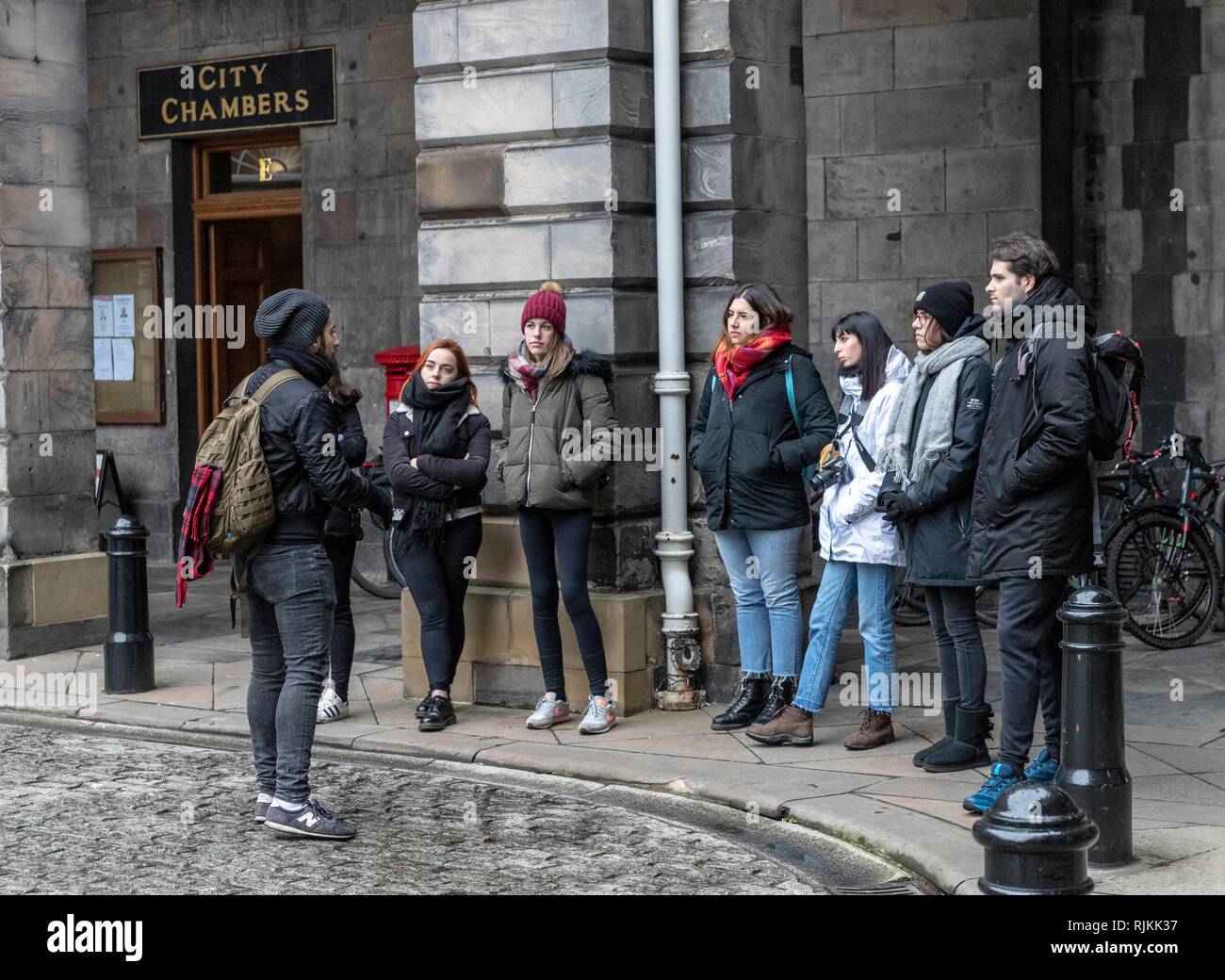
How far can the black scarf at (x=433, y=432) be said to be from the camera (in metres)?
8.33

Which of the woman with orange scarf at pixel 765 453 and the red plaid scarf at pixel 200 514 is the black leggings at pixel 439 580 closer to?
the woman with orange scarf at pixel 765 453

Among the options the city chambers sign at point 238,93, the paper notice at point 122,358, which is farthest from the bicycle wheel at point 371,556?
the city chambers sign at point 238,93

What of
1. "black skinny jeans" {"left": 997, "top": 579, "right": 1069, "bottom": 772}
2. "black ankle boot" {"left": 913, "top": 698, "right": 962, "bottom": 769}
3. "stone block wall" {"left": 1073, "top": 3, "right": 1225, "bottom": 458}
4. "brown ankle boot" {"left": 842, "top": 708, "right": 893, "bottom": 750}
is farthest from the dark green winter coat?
"stone block wall" {"left": 1073, "top": 3, "right": 1225, "bottom": 458}

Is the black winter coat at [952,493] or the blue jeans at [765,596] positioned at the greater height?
the black winter coat at [952,493]

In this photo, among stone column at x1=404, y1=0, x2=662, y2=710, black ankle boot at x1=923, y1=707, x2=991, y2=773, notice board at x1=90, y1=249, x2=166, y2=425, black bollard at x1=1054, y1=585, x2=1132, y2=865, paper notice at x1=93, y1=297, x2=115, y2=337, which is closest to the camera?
black bollard at x1=1054, y1=585, x2=1132, y2=865

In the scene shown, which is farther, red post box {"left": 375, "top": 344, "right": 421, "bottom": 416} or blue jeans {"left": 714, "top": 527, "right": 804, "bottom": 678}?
red post box {"left": 375, "top": 344, "right": 421, "bottom": 416}

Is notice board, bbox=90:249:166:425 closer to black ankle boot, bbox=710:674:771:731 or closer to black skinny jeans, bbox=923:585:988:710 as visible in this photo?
black ankle boot, bbox=710:674:771:731

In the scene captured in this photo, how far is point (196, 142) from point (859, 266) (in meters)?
5.84

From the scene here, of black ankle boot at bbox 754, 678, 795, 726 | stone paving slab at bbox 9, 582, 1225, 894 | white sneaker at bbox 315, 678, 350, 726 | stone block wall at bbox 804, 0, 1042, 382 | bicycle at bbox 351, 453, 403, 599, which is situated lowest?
stone paving slab at bbox 9, 582, 1225, 894

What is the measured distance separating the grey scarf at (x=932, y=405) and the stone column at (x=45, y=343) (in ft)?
18.6

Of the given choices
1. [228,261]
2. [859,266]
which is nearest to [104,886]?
[859,266]

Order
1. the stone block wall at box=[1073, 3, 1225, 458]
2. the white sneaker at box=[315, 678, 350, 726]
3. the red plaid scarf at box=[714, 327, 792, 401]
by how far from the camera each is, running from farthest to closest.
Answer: the stone block wall at box=[1073, 3, 1225, 458], the white sneaker at box=[315, 678, 350, 726], the red plaid scarf at box=[714, 327, 792, 401]

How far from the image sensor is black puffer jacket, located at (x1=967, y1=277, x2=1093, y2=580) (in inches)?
250

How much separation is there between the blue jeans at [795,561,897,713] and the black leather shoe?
5.34 feet
